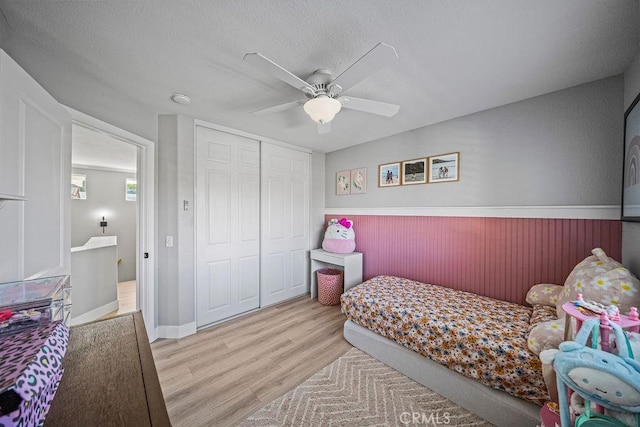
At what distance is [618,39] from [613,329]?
1657mm

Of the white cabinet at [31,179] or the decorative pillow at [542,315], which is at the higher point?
the white cabinet at [31,179]

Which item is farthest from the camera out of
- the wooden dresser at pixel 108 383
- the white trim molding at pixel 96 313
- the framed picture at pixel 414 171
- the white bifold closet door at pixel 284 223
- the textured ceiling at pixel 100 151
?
the white bifold closet door at pixel 284 223

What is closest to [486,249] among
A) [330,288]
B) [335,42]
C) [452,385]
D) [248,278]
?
[452,385]

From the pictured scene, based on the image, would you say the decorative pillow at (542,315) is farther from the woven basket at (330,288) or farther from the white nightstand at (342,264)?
the woven basket at (330,288)

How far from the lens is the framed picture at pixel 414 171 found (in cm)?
279

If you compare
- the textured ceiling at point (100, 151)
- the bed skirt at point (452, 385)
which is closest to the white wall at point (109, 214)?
the textured ceiling at point (100, 151)

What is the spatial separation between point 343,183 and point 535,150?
223cm

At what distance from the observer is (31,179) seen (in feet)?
3.73

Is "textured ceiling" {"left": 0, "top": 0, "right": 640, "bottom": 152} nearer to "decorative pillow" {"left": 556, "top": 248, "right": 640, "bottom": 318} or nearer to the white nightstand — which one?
"decorative pillow" {"left": 556, "top": 248, "right": 640, "bottom": 318}

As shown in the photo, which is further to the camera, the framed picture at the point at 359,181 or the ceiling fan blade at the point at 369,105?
the framed picture at the point at 359,181

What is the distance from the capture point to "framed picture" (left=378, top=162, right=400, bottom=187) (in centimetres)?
304

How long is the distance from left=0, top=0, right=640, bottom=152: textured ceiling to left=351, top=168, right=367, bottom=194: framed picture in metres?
1.38

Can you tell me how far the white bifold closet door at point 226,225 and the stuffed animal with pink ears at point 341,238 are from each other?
1.04 m

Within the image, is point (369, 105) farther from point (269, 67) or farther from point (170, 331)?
point (170, 331)
